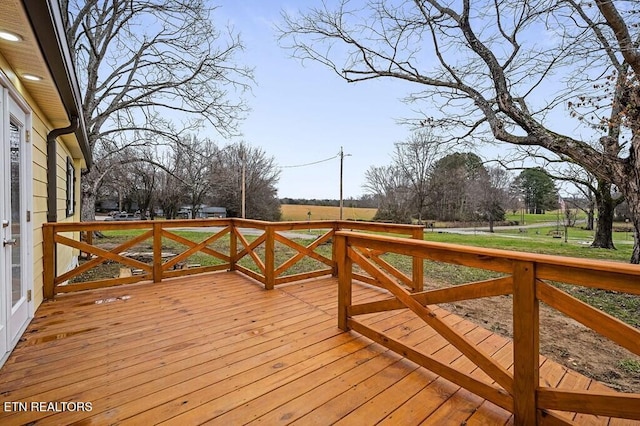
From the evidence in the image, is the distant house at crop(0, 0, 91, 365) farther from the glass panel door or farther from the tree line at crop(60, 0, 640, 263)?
the tree line at crop(60, 0, 640, 263)

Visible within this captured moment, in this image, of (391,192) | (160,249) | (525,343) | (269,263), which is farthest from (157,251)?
(391,192)

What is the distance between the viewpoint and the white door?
2.26 m

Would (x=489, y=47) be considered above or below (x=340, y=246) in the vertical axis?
above

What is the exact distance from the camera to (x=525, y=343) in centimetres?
160

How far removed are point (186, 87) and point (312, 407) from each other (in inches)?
402

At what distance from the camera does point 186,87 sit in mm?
9641

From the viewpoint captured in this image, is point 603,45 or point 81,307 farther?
point 603,45

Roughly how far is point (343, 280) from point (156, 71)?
9890 millimetres

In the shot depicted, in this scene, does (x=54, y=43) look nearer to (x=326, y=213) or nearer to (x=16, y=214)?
(x=16, y=214)

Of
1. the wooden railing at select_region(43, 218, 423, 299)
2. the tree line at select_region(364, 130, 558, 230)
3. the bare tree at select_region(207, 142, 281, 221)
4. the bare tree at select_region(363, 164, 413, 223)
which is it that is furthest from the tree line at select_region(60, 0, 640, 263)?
the bare tree at select_region(207, 142, 281, 221)

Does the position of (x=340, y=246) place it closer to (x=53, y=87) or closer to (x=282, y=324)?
(x=282, y=324)

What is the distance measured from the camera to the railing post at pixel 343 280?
2.82 m

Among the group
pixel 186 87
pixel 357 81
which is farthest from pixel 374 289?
pixel 186 87

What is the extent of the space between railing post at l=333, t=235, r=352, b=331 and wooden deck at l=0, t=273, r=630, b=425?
13cm
